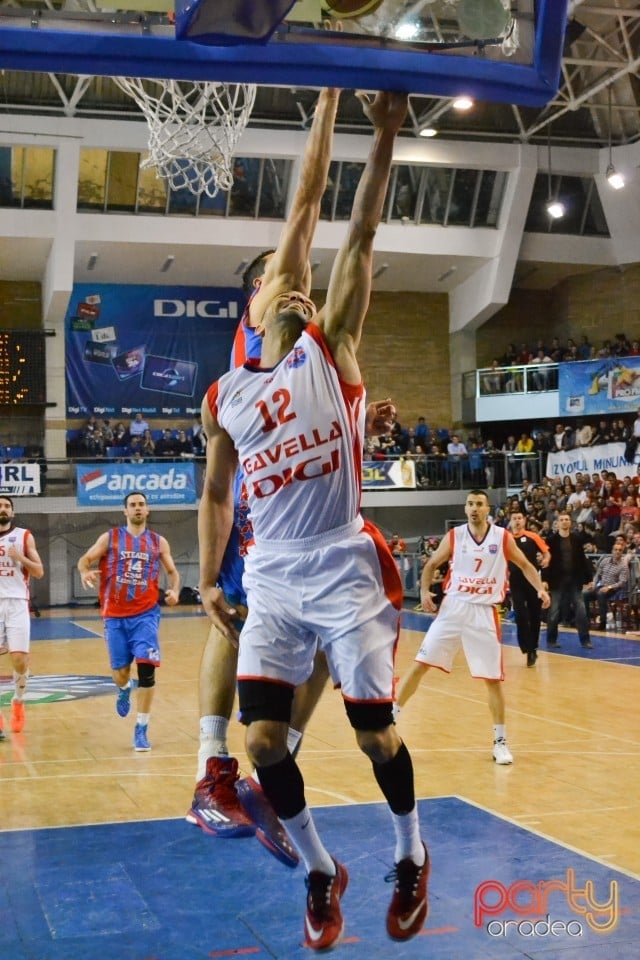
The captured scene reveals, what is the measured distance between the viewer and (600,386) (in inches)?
1122

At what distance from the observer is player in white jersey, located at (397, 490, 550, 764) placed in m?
9.88

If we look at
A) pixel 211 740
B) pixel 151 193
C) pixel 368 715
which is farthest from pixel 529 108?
pixel 368 715

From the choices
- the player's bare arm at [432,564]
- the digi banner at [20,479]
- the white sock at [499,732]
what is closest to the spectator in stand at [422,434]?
the digi banner at [20,479]

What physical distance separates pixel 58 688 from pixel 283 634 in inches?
440

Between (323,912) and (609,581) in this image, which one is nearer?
(323,912)

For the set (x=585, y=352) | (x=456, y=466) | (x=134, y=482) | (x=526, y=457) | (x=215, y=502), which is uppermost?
(x=585, y=352)

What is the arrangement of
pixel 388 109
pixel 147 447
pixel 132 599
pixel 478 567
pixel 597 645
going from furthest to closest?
pixel 147 447 < pixel 597 645 < pixel 132 599 < pixel 478 567 < pixel 388 109

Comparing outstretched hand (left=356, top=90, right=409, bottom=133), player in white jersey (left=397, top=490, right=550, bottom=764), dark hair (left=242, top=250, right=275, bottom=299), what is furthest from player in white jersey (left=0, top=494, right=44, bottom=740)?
outstretched hand (left=356, top=90, right=409, bottom=133)

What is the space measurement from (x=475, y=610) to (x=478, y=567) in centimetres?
43

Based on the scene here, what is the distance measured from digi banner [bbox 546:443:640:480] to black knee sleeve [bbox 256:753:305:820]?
872 inches

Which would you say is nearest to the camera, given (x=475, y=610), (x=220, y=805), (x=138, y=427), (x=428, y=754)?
(x=220, y=805)

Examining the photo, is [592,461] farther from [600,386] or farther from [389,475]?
[389,475]

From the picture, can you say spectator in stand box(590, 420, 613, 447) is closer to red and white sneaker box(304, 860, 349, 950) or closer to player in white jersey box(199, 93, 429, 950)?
player in white jersey box(199, 93, 429, 950)

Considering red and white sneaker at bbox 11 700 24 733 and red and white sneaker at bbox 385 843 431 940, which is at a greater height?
red and white sneaker at bbox 385 843 431 940
